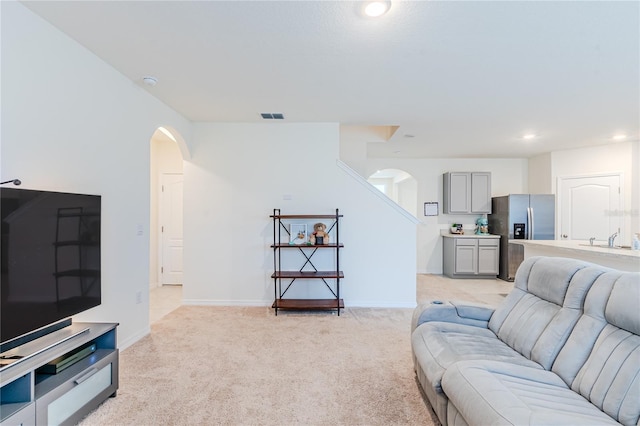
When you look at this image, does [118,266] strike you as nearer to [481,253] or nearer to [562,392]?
[562,392]

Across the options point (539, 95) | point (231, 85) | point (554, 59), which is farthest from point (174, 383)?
point (539, 95)

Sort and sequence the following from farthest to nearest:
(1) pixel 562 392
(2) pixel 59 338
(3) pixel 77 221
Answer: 1. (3) pixel 77 221
2. (2) pixel 59 338
3. (1) pixel 562 392

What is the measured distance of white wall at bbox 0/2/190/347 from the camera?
1.94 meters

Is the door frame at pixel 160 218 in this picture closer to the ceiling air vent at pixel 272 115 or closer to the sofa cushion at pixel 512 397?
the ceiling air vent at pixel 272 115

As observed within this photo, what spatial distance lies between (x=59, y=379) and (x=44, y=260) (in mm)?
702

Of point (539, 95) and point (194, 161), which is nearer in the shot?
point (539, 95)

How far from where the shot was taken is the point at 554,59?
2.51 metres

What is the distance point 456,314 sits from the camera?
2.44 m

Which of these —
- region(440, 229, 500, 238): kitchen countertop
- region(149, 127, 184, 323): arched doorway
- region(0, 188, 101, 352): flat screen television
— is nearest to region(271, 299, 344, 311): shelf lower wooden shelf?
region(0, 188, 101, 352): flat screen television

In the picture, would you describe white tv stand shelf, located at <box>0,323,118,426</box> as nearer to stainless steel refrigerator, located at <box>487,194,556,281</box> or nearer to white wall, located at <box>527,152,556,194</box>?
stainless steel refrigerator, located at <box>487,194,556,281</box>

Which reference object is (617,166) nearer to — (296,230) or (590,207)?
(590,207)

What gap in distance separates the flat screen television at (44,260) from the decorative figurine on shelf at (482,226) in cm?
660

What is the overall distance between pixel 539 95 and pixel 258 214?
3646 mm

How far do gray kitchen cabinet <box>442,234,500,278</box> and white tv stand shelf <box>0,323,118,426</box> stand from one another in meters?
5.87
